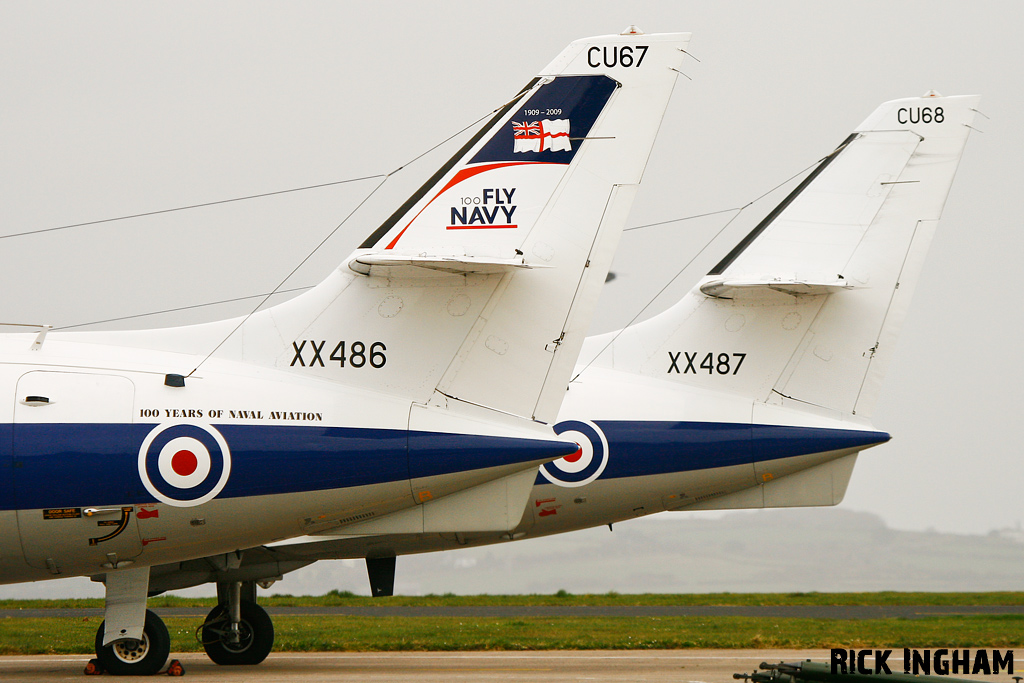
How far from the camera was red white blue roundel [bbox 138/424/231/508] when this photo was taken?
9.27m

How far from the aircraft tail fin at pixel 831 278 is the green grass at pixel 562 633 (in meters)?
3.88

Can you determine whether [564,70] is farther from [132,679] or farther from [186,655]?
[186,655]

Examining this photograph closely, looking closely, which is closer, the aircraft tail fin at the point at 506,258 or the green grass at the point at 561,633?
the aircraft tail fin at the point at 506,258

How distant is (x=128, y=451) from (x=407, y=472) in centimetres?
244

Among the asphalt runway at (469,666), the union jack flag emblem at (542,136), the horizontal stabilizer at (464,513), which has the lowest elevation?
the asphalt runway at (469,666)

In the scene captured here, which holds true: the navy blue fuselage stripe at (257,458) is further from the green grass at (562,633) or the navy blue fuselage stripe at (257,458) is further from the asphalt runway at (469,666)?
the green grass at (562,633)

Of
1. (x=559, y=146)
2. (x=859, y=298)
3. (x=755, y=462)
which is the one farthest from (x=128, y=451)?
(x=859, y=298)

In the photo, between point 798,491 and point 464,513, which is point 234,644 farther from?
point 798,491

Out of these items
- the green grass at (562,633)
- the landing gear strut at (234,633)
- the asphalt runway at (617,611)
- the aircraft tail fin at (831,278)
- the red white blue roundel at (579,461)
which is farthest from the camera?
the asphalt runway at (617,611)

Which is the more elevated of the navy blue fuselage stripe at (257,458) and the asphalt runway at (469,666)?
the navy blue fuselage stripe at (257,458)

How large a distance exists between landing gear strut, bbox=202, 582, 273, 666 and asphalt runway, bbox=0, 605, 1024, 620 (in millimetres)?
8529

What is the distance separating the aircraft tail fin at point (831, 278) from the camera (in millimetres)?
14547

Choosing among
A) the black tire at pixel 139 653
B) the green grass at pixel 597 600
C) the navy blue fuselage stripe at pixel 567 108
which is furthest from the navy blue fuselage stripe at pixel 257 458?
the green grass at pixel 597 600

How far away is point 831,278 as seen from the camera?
1427 cm
